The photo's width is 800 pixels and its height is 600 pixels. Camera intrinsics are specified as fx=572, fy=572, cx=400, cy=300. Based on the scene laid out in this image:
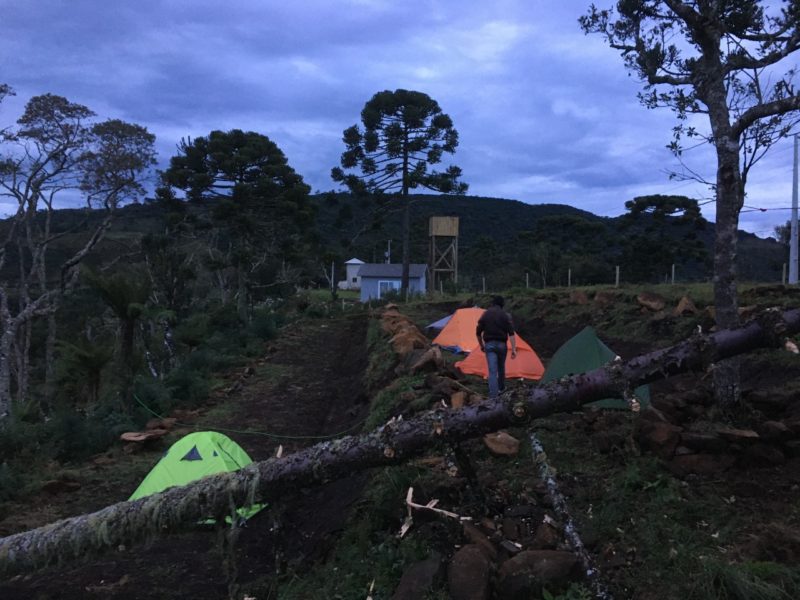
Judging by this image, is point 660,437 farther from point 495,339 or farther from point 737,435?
point 495,339

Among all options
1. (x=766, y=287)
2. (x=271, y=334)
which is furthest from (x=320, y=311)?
(x=766, y=287)

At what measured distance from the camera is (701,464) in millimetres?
4004

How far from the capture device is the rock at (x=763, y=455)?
3924mm

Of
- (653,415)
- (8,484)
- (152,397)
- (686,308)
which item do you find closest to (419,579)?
(653,415)

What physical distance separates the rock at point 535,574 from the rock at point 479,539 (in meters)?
0.21

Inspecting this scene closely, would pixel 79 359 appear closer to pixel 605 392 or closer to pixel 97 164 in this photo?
pixel 605 392

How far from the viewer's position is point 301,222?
25.0m

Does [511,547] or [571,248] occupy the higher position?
[571,248]

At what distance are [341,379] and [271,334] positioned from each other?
5949 millimetres

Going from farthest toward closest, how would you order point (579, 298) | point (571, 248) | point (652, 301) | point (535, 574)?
point (571, 248)
point (579, 298)
point (652, 301)
point (535, 574)

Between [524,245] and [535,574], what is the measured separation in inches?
2485

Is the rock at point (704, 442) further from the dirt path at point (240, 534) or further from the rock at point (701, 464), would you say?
the dirt path at point (240, 534)

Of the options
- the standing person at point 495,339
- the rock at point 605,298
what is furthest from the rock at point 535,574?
the rock at point 605,298

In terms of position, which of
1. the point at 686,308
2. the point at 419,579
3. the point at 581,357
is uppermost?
the point at 686,308
